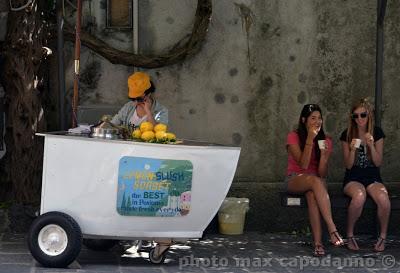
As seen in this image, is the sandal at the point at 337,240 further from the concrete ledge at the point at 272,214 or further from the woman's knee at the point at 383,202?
the concrete ledge at the point at 272,214

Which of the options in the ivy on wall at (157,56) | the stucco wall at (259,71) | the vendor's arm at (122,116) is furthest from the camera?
the stucco wall at (259,71)

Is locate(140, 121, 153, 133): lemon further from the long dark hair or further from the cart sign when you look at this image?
the long dark hair

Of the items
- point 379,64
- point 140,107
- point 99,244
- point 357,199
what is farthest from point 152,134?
point 379,64

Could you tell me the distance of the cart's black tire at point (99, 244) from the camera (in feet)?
23.8

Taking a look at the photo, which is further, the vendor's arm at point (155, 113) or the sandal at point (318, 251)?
the sandal at point (318, 251)

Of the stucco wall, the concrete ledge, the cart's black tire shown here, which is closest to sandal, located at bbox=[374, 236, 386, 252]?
the concrete ledge

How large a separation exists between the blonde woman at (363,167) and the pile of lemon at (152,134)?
6.53 feet

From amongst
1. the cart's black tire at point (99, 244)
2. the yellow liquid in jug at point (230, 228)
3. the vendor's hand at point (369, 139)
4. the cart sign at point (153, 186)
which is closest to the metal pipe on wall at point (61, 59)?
the cart's black tire at point (99, 244)

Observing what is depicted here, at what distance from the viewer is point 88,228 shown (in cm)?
646

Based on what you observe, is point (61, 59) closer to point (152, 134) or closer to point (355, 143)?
point (152, 134)

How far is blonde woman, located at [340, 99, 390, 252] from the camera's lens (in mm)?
7574

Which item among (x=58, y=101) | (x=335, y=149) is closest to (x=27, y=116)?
(x=58, y=101)

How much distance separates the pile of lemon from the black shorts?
6.82ft

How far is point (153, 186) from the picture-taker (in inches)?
253
